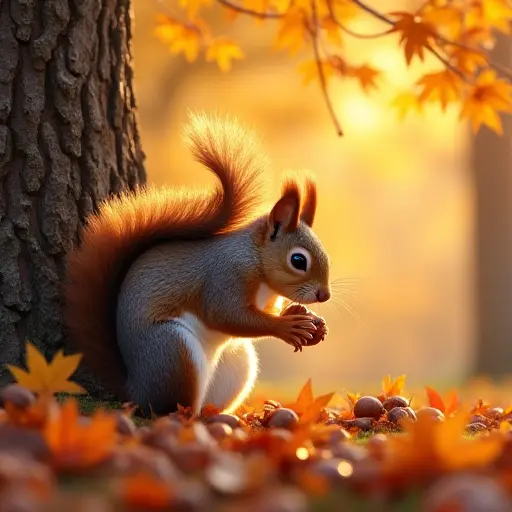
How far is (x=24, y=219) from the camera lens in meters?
2.21

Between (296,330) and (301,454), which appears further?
(296,330)

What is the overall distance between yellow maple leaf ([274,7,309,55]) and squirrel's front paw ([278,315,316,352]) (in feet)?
3.61

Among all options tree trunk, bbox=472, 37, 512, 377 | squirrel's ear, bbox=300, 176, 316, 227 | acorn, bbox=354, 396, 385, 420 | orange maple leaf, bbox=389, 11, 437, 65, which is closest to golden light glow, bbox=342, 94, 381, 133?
tree trunk, bbox=472, 37, 512, 377

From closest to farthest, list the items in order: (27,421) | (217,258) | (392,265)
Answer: (27,421), (217,258), (392,265)

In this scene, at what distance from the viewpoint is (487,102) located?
8.61 feet

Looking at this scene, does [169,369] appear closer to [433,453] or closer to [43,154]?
[43,154]

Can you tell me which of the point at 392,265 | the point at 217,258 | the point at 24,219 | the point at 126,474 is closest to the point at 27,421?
the point at 126,474

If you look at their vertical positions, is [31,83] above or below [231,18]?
below

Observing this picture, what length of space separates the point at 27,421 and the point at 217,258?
763 millimetres

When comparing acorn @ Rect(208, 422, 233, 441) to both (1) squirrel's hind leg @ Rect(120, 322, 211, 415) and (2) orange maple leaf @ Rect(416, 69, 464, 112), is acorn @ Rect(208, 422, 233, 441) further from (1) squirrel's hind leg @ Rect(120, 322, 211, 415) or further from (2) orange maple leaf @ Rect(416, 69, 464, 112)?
(2) orange maple leaf @ Rect(416, 69, 464, 112)

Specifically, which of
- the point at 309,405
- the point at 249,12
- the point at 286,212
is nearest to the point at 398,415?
the point at 309,405

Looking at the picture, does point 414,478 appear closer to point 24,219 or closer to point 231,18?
point 24,219

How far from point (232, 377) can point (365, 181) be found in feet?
26.1

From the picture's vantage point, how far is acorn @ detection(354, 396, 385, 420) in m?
2.10
